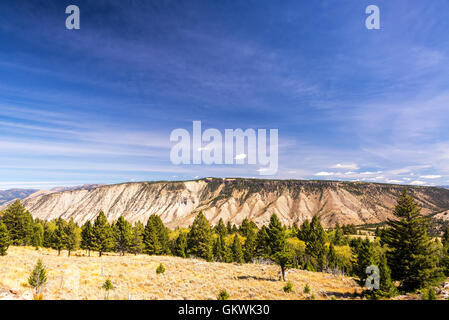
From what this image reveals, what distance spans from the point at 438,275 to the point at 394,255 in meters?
4.93

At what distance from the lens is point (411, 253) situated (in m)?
27.2

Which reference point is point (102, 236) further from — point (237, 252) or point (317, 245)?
point (317, 245)

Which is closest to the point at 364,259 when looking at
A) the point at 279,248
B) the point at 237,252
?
the point at 279,248

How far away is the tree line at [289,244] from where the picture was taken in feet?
88.6

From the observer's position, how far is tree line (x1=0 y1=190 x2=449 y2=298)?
27.0m

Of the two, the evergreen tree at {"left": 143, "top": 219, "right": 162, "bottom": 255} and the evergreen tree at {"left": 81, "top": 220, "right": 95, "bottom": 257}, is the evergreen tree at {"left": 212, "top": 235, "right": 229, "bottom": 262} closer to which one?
the evergreen tree at {"left": 143, "top": 219, "right": 162, "bottom": 255}

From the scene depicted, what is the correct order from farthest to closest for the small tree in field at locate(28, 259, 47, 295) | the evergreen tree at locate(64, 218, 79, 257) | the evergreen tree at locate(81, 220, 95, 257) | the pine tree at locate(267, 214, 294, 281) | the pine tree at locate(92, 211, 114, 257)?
the evergreen tree at locate(64, 218, 79, 257) → the evergreen tree at locate(81, 220, 95, 257) → the pine tree at locate(92, 211, 114, 257) → the pine tree at locate(267, 214, 294, 281) → the small tree in field at locate(28, 259, 47, 295)

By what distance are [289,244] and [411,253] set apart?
29228mm

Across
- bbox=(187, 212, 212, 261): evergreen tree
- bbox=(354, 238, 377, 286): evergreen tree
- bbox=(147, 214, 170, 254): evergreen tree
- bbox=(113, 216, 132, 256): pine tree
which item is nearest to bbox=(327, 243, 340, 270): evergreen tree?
bbox=(354, 238, 377, 286): evergreen tree

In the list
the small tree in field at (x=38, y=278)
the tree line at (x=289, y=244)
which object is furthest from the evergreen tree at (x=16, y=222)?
the small tree in field at (x=38, y=278)

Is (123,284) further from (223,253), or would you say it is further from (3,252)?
(223,253)

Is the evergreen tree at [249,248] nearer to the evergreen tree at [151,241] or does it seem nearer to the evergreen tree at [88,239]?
the evergreen tree at [151,241]
